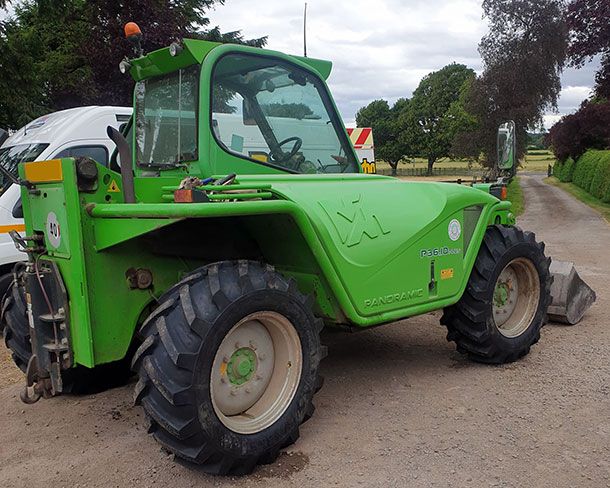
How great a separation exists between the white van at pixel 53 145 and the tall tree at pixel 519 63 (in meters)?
19.9

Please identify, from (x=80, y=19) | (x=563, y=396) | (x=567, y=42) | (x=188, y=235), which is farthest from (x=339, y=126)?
(x=567, y=42)

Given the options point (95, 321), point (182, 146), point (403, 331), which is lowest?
Result: point (403, 331)

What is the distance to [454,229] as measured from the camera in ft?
13.6

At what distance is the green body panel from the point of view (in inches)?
117

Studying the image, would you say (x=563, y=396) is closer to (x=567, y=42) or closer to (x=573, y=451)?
(x=573, y=451)

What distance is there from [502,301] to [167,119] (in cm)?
301

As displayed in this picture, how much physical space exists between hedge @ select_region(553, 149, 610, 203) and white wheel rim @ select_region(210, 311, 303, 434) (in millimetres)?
20053

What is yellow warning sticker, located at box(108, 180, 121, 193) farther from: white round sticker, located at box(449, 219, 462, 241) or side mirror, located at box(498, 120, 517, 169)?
side mirror, located at box(498, 120, 517, 169)

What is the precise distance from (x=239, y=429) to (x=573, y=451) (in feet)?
6.17

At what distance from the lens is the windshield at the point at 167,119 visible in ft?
11.7

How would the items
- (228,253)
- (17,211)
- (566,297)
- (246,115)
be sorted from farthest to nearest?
(17,211)
(566,297)
(246,115)
(228,253)

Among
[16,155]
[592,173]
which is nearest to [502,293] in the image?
[16,155]

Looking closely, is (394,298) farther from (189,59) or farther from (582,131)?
(582,131)

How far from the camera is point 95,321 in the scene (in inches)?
123
